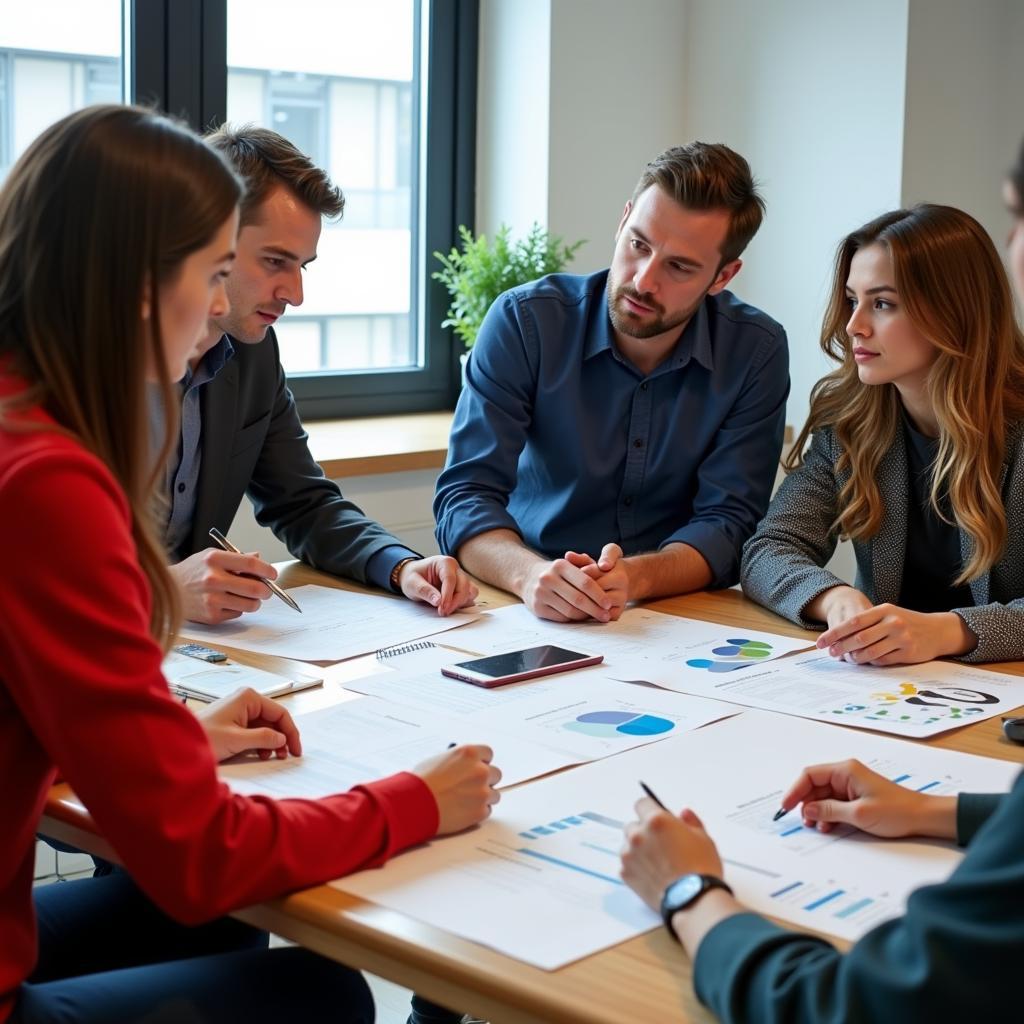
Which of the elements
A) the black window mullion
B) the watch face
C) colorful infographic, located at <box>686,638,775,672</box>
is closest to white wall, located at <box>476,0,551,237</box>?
the black window mullion

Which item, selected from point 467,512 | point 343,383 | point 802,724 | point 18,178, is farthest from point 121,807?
point 343,383

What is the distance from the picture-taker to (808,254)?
12.2 feet

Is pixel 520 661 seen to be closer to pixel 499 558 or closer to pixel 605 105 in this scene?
pixel 499 558

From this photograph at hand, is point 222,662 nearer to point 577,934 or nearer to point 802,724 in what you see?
point 802,724

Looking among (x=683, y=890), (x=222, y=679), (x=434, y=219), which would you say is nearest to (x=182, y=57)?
(x=434, y=219)

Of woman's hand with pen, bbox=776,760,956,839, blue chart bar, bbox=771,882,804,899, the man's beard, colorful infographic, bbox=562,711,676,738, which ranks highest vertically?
the man's beard

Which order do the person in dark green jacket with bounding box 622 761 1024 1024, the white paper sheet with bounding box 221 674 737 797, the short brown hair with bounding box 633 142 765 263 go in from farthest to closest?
the short brown hair with bounding box 633 142 765 263
the white paper sheet with bounding box 221 674 737 797
the person in dark green jacket with bounding box 622 761 1024 1024

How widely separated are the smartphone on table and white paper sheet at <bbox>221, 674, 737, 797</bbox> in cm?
2

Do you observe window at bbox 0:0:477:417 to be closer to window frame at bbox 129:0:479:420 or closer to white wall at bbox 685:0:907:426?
window frame at bbox 129:0:479:420

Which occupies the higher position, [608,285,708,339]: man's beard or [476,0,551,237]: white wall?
[476,0,551,237]: white wall

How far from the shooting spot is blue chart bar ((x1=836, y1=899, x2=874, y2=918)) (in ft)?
3.28

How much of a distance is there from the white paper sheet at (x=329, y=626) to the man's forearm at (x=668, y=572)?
0.25m

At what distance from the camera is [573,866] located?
108 centimetres

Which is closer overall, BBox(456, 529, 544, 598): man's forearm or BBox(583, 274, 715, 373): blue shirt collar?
BBox(456, 529, 544, 598): man's forearm
